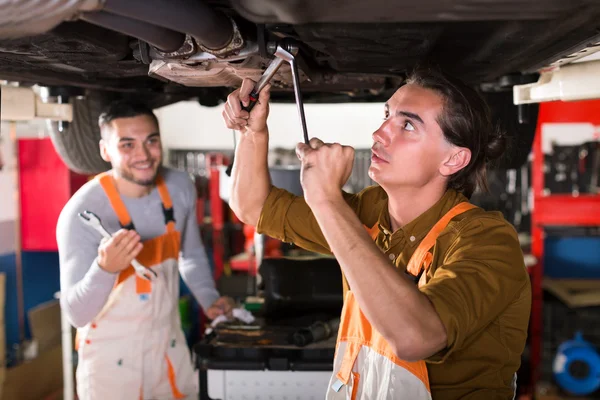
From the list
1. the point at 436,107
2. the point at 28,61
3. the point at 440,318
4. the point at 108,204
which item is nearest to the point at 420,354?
the point at 440,318

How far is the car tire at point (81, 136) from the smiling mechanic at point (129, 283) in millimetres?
40

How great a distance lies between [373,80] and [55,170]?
2.11 metres

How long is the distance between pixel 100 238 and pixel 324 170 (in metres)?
1.11

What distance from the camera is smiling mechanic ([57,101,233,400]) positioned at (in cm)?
177

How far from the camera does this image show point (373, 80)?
1.49 metres

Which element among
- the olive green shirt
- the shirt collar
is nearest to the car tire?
the olive green shirt

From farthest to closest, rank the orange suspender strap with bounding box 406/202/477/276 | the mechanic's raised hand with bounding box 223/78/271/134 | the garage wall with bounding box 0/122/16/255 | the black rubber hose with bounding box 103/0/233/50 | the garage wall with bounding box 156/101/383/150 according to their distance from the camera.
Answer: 1. the garage wall with bounding box 156/101/383/150
2. the garage wall with bounding box 0/122/16/255
3. the mechanic's raised hand with bounding box 223/78/271/134
4. the orange suspender strap with bounding box 406/202/477/276
5. the black rubber hose with bounding box 103/0/233/50

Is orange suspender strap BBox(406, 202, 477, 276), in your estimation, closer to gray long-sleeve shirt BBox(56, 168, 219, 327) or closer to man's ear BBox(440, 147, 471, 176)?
man's ear BBox(440, 147, 471, 176)

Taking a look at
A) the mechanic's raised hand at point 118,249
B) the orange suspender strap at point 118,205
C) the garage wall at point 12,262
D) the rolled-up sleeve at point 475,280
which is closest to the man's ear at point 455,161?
the rolled-up sleeve at point 475,280

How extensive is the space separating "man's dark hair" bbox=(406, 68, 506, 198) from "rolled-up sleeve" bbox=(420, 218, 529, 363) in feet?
0.71

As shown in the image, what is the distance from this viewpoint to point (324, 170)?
0.93m

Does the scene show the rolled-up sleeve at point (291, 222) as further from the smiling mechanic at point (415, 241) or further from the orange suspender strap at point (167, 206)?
the orange suspender strap at point (167, 206)

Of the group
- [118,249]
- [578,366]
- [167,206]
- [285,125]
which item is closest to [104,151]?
[167,206]

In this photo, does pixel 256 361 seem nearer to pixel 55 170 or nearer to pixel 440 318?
pixel 440 318
